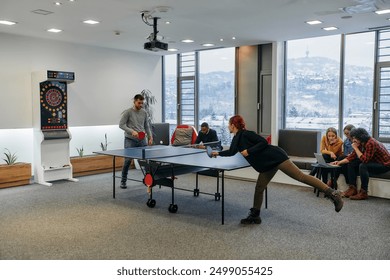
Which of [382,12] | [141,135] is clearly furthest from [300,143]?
[141,135]

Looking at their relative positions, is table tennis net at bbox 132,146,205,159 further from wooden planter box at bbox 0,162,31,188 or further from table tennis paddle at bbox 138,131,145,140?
wooden planter box at bbox 0,162,31,188

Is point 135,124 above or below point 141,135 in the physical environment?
above

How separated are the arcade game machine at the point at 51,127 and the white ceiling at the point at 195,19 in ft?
2.73

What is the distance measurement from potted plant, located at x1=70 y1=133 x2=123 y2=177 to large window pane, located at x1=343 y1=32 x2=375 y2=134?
4.79m

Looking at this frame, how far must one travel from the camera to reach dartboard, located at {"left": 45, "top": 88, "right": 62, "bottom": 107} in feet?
24.3

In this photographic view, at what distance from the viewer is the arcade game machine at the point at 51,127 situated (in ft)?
24.1

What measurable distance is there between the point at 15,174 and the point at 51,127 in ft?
3.35

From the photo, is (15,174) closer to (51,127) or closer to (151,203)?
(51,127)

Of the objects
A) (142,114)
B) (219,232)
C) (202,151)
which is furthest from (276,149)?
(142,114)

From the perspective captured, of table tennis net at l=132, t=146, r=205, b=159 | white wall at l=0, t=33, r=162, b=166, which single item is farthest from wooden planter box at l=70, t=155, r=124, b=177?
table tennis net at l=132, t=146, r=205, b=159

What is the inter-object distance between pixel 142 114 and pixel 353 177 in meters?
3.51

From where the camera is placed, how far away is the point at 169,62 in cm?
1032

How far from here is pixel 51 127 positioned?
294 inches
